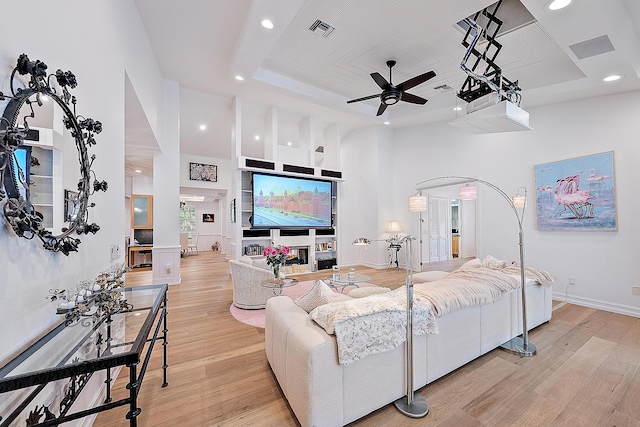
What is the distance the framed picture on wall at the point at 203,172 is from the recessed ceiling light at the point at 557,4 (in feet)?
28.9

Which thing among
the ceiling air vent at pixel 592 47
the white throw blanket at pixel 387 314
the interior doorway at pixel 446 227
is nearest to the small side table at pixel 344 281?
the white throw blanket at pixel 387 314

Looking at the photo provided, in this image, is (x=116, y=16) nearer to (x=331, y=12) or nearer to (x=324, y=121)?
(x=331, y=12)

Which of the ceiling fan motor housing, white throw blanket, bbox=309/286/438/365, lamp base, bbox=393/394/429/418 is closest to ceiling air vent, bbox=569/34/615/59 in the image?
the ceiling fan motor housing

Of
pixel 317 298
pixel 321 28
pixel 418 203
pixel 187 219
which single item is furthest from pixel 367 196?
pixel 187 219

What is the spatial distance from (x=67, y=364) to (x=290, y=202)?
5.61m

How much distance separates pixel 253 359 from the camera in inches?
101

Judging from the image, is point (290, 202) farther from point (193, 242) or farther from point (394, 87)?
point (193, 242)

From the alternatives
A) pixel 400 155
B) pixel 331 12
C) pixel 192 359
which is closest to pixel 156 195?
pixel 192 359

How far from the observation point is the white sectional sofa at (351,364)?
158 cm

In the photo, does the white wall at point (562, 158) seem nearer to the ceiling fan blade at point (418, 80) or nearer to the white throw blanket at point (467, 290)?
the white throw blanket at point (467, 290)

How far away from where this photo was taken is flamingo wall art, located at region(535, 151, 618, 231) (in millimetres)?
3945

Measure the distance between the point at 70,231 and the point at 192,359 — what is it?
5.55 feet

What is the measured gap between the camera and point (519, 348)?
105 inches

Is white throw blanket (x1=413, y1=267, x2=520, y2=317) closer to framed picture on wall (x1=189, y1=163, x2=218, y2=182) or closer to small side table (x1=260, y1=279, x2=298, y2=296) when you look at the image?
small side table (x1=260, y1=279, x2=298, y2=296)
